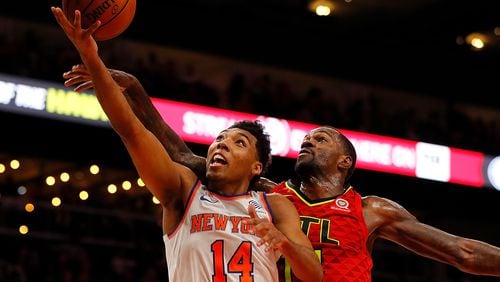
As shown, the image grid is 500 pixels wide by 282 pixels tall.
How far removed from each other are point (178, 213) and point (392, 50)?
13.0 m

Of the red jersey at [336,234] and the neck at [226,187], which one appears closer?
the neck at [226,187]

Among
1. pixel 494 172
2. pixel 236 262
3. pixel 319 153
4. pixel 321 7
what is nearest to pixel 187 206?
pixel 236 262

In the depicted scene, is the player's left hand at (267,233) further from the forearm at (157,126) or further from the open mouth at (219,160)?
the forearm at (157,126)

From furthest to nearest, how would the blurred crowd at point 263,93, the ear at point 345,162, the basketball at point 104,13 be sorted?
the blurred crowd at point 263,93 → the ear at point 345,162 → the basketball at point 104,13

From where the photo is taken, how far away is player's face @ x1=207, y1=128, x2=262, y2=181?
13.3ft

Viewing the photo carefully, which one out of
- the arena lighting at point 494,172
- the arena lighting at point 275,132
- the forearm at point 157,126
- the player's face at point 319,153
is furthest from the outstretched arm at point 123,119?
the arena lighting at point 494,172

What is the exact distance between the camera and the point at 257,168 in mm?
4250

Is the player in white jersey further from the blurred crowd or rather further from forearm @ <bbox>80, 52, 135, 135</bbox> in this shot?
the blurred crowd

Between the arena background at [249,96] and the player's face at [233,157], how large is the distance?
733cm

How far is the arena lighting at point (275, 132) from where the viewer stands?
456 inches

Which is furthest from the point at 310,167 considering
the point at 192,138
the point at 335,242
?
the point at 192,138

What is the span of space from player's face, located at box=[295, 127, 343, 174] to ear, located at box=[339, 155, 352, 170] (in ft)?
0.10

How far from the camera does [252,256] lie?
3.87 m

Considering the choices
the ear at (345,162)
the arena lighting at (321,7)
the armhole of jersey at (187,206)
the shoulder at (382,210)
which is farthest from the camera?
the arena lighting at (321,7)
